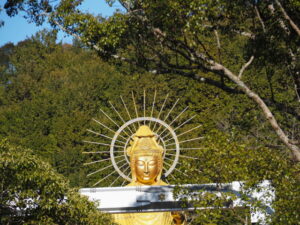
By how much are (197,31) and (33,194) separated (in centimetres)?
472

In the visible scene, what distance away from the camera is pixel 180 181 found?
16.3 metres

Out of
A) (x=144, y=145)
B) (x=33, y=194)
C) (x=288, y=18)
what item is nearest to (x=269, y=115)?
(x=288, y=18)

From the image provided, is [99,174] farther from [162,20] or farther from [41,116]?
[162,20]

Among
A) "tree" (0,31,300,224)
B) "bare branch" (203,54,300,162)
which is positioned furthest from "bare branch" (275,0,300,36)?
"tree" (0,31,300,224)

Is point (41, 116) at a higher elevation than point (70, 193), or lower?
higher

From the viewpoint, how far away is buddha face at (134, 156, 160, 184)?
74.5 ft

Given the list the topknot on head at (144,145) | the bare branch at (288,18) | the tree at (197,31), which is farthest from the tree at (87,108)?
the bare branch at (288,18)

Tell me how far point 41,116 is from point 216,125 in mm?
11705

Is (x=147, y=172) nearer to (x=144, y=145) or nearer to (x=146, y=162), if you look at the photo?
(x=146, y=162)

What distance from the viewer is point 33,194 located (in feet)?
43.9

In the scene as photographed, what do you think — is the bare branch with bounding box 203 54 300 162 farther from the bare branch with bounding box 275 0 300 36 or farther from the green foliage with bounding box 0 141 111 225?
the green foliage with bounding box 0 141 111 225

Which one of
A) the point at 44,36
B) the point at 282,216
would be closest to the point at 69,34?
the point at 282,216

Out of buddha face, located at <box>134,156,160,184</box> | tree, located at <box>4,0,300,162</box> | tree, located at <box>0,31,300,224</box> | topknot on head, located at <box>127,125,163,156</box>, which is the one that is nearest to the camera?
tree, located at <box>4,0,300,162</box>

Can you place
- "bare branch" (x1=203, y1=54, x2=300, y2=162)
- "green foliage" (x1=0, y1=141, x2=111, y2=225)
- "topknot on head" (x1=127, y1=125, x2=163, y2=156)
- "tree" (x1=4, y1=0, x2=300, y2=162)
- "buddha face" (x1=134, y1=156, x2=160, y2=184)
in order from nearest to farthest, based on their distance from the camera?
"green foliage" (x1=0, y1=141, x2=111, y2=225) < "bare branch" (x1=203, y1=54, x2=300, y2=162) < "tree" (x1=4, y1=0, x2=300, y2=162) < "buddha face" (x1=134, y1=156, x2=160, y2=184) < "topknot on head" (x1=127, y1=125, x2=163, y2=156)
